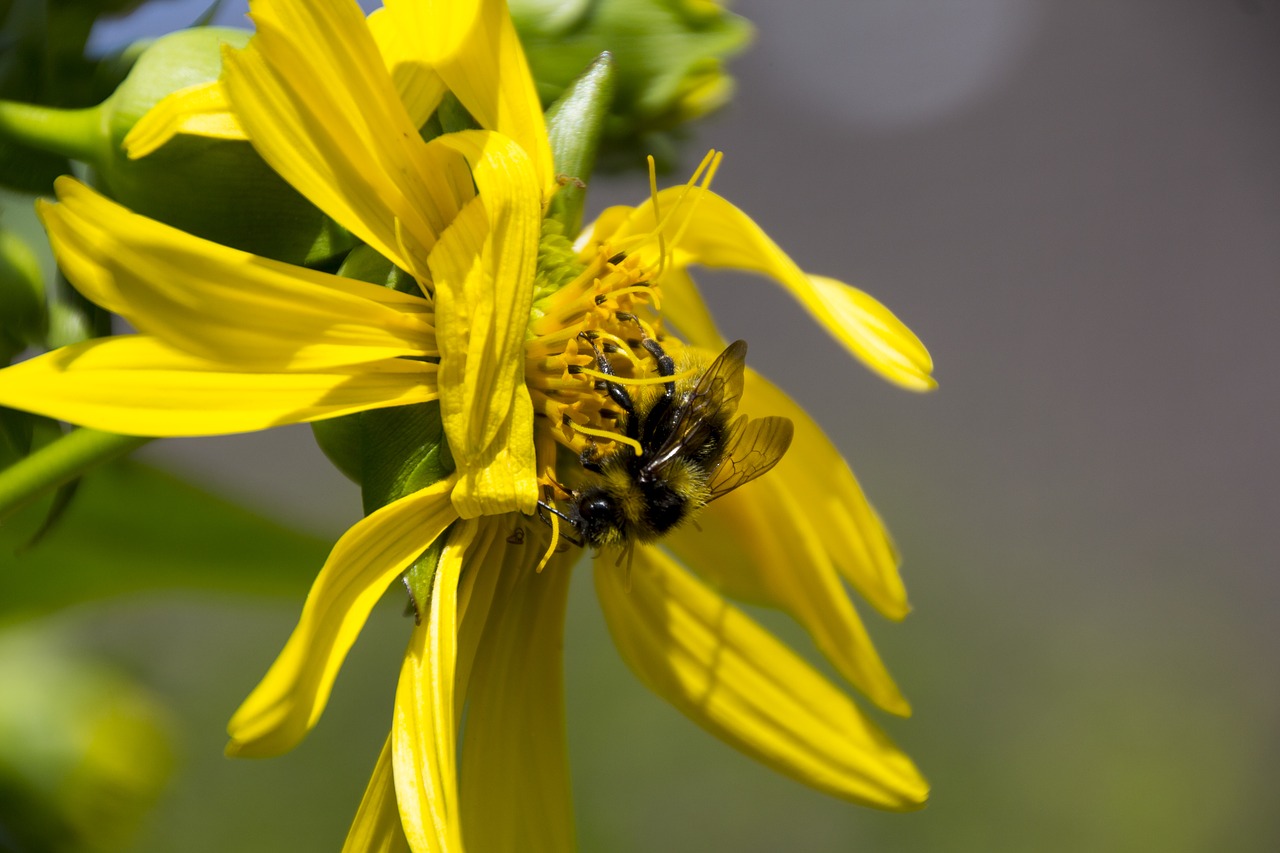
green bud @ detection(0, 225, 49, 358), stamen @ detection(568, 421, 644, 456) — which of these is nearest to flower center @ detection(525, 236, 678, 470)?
stamen @ detection(568, 421, 644, 456)

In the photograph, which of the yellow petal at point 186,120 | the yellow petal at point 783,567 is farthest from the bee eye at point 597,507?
the yellow petal at point 186,120

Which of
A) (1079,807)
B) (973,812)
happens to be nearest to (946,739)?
(973,812)

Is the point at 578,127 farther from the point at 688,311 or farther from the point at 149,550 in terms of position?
the point at 149,550

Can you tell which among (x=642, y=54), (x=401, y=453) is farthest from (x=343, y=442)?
(x=642, y=54)

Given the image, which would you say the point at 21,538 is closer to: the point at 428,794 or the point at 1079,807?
the point at 428,794

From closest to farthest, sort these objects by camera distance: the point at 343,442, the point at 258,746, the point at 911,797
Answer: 1. the point at 258,746
2. the point at 343,442
3. the point at 911,797

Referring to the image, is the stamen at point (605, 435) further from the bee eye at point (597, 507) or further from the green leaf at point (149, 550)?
the green leaf at point (149, 550)

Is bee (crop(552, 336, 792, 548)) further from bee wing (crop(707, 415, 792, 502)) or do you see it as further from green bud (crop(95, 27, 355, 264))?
green bud (crop(95, 27, 355, 264))
